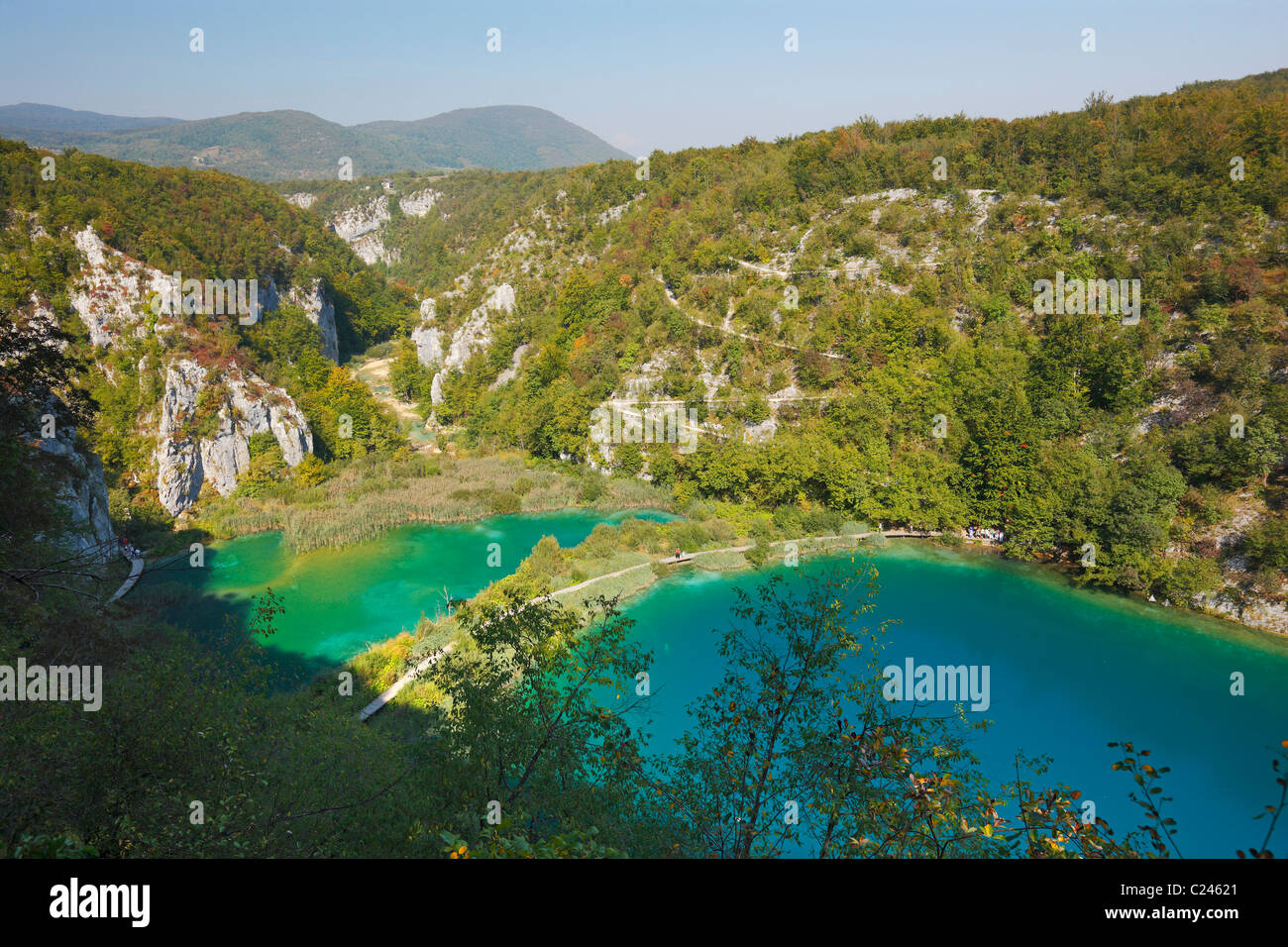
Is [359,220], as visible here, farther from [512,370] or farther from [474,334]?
[512,370]

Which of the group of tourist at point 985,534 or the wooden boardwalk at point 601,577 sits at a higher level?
the group of tourist at point 985,534

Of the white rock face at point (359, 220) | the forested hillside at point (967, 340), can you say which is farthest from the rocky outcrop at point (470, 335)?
the white rock face at point (359, 220)

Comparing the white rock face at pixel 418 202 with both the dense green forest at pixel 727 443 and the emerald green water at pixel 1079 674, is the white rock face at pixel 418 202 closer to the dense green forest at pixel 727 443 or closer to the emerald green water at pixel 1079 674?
the dense green forest at pixel 727 443

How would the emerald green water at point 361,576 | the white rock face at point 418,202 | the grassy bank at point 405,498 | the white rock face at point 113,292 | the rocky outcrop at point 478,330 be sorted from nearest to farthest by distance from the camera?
the emerald green water at point 361,576 < the grassy bank at point 405,498 < the white rock face at point 113,292 < the rocky outcrop at point 478,330 < the white rock face at point 418,202

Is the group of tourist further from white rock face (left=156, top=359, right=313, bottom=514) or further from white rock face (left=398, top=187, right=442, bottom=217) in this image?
white rock face (left=398, top=187, right=442, bottom=217)

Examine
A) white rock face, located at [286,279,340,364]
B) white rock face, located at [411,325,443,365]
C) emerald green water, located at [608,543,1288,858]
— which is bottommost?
emerald green water, located at [608,543,1288,858]

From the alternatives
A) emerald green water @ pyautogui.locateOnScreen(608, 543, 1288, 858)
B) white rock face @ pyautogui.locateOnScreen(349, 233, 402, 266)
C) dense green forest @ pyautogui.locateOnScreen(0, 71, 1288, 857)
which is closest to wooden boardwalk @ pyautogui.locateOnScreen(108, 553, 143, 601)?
dense green forest @ pyautogui.locateOnScreen(0, 71, 1288, 857)

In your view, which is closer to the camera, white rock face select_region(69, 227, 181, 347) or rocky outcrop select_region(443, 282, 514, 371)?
white rock face select_region(69, 227, 181, 347)
